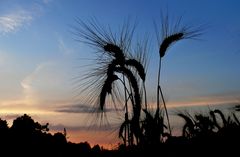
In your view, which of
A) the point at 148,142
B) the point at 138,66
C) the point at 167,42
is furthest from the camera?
the point at 167,42

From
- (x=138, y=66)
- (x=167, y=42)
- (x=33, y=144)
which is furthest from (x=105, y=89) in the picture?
(x=33, y=144)

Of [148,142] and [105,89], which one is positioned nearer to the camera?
[148,142]

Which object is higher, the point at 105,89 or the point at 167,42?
the point at 167,42

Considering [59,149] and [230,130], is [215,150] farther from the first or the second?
[59,149]

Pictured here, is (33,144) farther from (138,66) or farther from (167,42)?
(167,42)

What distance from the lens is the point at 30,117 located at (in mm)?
10086

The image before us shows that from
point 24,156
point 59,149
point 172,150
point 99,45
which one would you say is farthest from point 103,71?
point 172,150

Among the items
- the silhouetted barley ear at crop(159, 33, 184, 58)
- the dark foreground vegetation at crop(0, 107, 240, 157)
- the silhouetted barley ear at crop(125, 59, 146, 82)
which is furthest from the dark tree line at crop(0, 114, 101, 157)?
the silhouetted barley ear at crop(159, 33, 184, 58)

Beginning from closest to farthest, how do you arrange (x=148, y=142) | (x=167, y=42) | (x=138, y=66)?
(x=148, y=142) < (x=138, y=66) < (x=167, y=42)

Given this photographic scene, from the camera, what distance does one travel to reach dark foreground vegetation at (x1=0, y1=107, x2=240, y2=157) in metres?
5.66

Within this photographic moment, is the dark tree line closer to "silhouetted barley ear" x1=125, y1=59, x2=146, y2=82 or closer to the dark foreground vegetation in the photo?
the dark foreground vegetation

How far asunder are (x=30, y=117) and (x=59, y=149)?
104 inches

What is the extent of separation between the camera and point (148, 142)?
245 inches

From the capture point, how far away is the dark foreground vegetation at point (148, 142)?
18.6 ft
